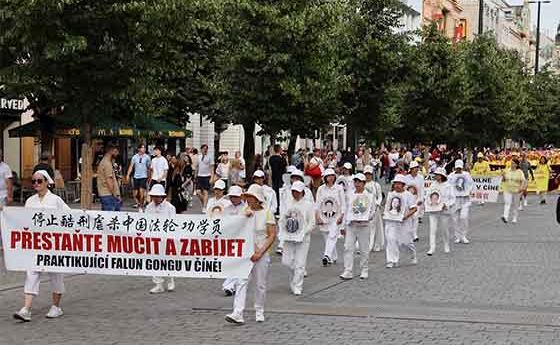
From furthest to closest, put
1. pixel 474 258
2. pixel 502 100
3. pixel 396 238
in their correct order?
pixel 502 100
pixel 474 258
pixel 396 238

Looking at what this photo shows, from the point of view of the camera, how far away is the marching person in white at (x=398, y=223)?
1650 cm

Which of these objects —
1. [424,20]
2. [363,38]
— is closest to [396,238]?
[363,38]

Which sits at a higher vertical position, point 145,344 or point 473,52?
point 473,52

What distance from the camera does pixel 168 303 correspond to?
12.4 meters

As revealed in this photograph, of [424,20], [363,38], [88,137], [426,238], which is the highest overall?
[424,20]

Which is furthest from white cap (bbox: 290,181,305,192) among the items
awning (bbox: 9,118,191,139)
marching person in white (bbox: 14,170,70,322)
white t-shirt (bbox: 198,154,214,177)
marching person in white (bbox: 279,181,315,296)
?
white t-shirt (bbox: 198,154,214,177)

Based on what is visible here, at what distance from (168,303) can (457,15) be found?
89106mm

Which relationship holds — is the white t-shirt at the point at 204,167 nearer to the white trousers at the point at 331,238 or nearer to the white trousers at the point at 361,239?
the white trousers at the point at 331,238

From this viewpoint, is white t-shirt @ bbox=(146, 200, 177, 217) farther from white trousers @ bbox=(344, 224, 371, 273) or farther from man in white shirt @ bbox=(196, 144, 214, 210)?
man in white shirt @ bbox=(196, 144, 214, 210)

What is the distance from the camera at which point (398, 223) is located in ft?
54.4

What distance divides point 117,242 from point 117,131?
16139 mm

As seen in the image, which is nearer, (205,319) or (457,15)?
(205,319)

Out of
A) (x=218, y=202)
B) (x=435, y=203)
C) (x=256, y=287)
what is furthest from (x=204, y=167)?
(x=256, y=287)

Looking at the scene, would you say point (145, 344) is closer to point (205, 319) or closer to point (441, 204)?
point (205, 319)
